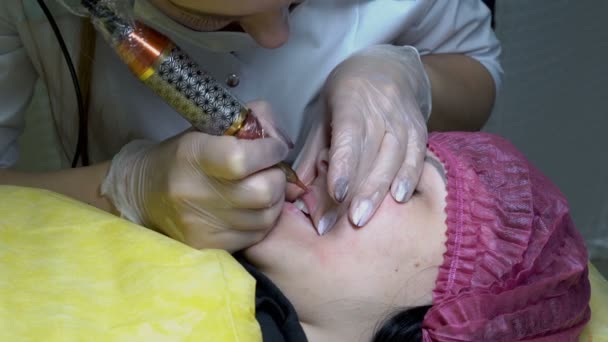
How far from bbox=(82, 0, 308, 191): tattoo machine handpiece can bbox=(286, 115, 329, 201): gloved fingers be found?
187 mm

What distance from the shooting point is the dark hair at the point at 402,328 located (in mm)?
1084

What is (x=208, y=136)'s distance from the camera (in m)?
1.05

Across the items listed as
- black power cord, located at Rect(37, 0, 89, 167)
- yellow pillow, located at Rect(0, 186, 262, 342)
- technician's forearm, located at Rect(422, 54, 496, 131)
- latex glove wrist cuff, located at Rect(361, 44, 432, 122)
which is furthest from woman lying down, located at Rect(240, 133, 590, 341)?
black power cord, located at Rect(37, 0, 89, 167)

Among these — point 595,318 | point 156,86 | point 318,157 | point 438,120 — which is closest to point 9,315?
point 156,86

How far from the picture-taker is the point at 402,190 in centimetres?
112

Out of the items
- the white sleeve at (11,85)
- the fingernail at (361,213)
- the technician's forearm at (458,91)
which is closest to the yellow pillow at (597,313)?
the technician's forearm at (458,91)

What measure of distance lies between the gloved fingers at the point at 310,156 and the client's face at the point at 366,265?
0.09 metres

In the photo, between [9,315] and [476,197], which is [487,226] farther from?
[9,315]

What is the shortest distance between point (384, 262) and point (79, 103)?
1.93ft

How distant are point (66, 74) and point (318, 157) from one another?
0.48 m

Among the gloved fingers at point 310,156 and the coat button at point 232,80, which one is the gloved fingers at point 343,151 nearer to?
the gloved fingers at point 310,156

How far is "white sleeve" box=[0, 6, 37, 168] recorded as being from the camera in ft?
4.21

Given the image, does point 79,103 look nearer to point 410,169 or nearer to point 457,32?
point 410,169

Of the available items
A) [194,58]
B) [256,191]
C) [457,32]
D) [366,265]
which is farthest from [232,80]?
[457,32]
